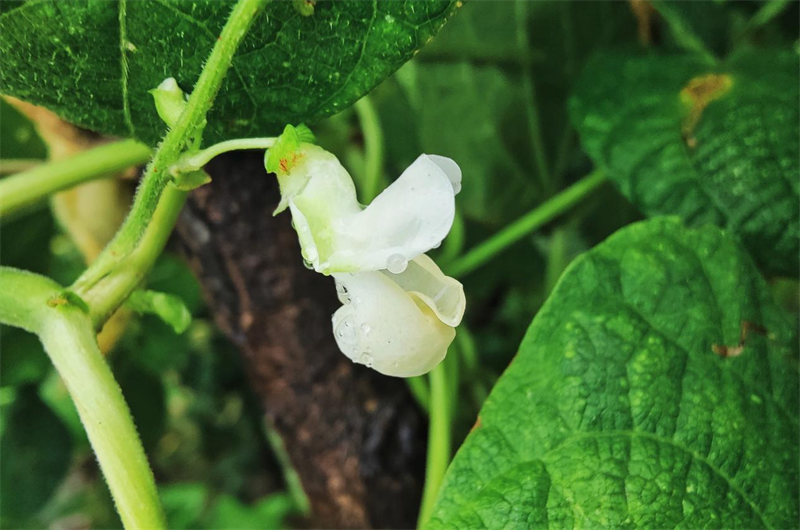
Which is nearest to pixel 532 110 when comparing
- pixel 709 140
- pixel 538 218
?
pixel 538 218

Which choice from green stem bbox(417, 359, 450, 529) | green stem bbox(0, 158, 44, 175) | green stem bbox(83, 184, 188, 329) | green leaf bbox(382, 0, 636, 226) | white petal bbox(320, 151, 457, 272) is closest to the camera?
white petal bbox(320, 151, 457, 272)

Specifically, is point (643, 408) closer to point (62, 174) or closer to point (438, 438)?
point (438, 438)

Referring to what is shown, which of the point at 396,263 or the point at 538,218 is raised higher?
the point at 538,218

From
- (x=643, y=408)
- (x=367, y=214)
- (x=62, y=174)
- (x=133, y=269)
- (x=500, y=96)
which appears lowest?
(x=643, y=408)

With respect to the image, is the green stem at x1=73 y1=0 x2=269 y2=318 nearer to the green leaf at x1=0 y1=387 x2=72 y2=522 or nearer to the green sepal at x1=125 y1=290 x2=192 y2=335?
the green sepal at x1=125 y1=290 x2=192 y2=335

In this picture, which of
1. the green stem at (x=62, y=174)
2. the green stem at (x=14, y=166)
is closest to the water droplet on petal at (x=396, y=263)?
the green stem at (x=62, y=174)

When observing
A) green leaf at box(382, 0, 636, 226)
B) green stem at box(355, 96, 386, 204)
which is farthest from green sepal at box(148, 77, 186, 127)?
green leaf at box(382, 0, 636, 226)
